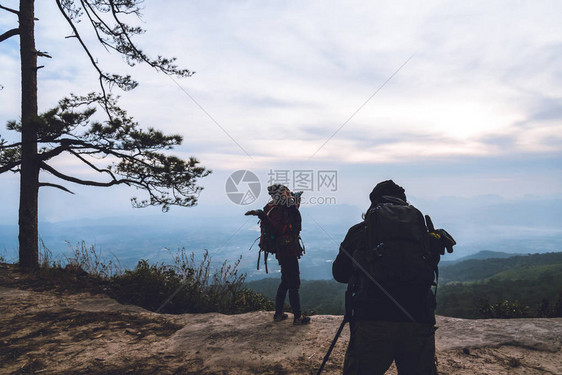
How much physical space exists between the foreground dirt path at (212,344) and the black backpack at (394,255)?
1839mm

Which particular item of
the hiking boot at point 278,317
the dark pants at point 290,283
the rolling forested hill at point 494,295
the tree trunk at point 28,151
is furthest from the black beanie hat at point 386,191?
the tree trunk at point 28,151

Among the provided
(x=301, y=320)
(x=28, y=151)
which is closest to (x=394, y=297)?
(x=301, y=320)

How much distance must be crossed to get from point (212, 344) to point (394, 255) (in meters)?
3.08

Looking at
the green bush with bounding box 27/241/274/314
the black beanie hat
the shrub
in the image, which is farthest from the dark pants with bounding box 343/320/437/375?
the shrub

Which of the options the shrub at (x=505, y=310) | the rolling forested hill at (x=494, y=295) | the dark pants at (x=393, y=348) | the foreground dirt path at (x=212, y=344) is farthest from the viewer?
the rolling forested hill at (x=494, y=295)

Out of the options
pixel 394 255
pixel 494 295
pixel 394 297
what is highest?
pixel 394 255

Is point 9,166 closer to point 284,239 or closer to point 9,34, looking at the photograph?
point 9,34

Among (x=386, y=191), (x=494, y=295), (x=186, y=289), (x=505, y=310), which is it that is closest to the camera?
(x=386, y=191)

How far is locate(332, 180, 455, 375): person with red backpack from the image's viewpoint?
7.12ft

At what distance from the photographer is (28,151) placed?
299 inches

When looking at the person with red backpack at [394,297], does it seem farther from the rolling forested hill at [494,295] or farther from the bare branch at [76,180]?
the bare branch at [76,180]

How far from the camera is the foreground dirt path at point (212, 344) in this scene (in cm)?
343

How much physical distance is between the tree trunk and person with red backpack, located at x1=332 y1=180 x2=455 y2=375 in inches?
348

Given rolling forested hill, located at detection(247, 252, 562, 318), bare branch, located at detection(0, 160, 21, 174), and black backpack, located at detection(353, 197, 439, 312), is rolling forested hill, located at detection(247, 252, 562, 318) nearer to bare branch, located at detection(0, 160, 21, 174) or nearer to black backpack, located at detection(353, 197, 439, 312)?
black backpack, located at detection(353, 197, 439, 312)
